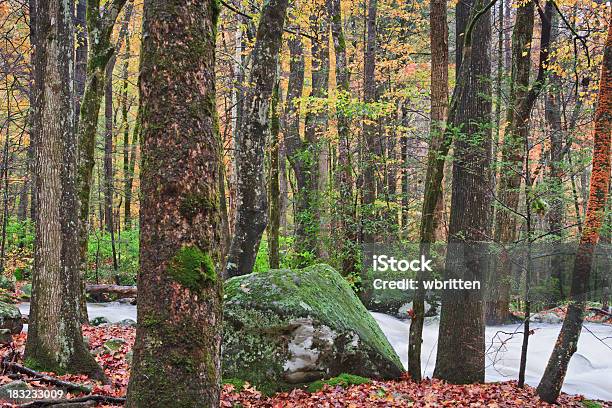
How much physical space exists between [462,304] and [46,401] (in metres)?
6.30

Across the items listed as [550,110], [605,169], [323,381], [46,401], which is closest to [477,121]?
[605,169]

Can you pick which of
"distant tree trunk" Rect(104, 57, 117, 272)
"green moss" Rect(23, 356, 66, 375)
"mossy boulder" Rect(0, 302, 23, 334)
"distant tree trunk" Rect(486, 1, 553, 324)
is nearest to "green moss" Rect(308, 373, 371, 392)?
"green moss" Rect(23, 356, 66, 375)

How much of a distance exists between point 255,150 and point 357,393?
438 centimetres

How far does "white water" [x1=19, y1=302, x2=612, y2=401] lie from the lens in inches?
404

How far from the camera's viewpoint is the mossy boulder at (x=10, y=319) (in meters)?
8.25

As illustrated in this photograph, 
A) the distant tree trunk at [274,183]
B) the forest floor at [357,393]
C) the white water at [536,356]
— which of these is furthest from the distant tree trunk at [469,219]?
the distant tree trunk at [274,183]

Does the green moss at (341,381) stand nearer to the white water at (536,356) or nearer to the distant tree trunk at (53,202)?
the white water at (536,356)

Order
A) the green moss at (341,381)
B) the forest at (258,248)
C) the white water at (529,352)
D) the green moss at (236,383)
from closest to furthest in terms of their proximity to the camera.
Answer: the forest at (258,248) → the green moss at (236,383) → the green moss at (341,381) → the white water at (529,352)

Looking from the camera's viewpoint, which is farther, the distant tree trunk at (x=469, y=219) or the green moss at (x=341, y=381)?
the distant tree trunk at (x=469, y=219)

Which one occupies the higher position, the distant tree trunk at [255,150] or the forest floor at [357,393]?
the distant tree trunk at [255,150]

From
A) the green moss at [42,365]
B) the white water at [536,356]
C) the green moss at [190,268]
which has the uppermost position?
the green moss at [190,268]

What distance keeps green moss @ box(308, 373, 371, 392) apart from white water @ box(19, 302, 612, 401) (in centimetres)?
236

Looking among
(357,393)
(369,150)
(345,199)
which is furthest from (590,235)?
(369,150)

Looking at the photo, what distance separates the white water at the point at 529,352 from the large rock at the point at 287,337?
2353mm
